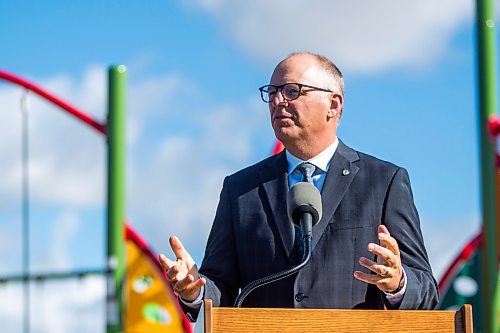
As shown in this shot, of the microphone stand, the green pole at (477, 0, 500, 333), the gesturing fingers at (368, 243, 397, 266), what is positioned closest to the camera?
the gesturing fingers at (368, 243, 397, 266)

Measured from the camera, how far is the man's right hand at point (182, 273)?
11.7 feet

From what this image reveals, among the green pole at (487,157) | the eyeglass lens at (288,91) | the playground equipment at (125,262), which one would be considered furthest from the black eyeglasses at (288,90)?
the playground equipment at (125,262)

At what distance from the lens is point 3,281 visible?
12859mm

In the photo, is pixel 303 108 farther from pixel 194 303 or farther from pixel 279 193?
pixel 194 303

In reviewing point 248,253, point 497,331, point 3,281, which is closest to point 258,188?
point 248,253

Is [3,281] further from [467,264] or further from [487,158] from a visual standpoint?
[487,158]

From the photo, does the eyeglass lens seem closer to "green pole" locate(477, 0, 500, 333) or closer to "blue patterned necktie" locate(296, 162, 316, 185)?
"blue patterned necktie" locate(296, 162, 316, 185)

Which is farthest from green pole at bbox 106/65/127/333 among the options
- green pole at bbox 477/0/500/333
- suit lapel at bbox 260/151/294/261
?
suit lapel at bbox 260/151/294/261

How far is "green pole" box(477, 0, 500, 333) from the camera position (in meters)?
9.02

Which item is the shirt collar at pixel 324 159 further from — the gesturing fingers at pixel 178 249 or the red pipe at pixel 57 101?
the red pipe at pixel 57 101

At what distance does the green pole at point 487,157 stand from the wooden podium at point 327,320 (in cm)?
573

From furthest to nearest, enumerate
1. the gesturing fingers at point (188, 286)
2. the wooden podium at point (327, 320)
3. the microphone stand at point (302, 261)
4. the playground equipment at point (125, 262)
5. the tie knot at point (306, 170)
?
the playground equipment at point (125, 262), the tie knot at point (306, 170), the gesturing fingers at point (188, 286), the microphone stand at point (302, 261), the wooden podium at point (327, 320)

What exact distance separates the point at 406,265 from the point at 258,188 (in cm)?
66

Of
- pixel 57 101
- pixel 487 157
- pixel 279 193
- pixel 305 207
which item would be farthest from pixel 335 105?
pixel 57 101
